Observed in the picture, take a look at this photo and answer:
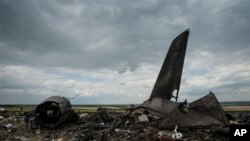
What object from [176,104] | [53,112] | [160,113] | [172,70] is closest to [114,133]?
[160,113]

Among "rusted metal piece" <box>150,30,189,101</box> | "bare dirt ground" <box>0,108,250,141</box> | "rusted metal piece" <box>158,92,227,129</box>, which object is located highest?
"rusted metal piece" <box>150,30,189,101</box>

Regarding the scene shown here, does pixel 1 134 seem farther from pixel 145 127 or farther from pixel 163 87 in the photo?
pixel 163 87

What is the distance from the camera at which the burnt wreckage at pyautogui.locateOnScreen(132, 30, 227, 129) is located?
10.2 m

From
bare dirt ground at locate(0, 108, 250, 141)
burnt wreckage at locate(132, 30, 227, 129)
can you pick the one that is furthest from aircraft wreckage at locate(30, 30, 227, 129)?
bare dirt ground at locate(0, 108, 250, 141)

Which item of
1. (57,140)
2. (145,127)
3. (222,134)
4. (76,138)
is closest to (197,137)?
(222,134)

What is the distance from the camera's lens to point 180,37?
13.6 meters

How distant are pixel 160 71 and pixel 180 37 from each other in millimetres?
1842

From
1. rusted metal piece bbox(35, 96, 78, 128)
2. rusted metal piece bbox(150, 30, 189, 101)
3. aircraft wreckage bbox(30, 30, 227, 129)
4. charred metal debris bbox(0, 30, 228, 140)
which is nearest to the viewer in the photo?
charred metal debris bbox(0, 30, 228, 140)

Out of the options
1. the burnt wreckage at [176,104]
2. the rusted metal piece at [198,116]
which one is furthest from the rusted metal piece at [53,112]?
the rusted metal piece at [198,116]

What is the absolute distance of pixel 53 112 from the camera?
12898 millimetres

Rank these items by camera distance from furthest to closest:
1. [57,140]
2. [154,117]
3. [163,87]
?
[163,87] < [154,117] < [57,140]

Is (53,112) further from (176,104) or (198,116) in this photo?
(198,116)

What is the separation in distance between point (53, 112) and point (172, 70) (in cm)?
565

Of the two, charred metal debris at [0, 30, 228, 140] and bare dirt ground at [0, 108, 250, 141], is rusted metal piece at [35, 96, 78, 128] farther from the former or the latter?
bare dirt ground at [0, 108, 250, 141]
